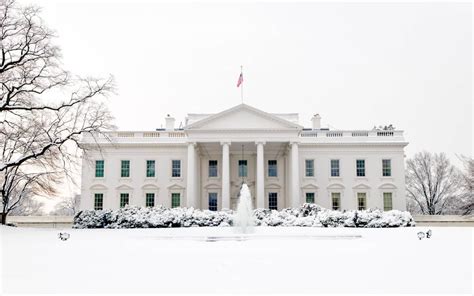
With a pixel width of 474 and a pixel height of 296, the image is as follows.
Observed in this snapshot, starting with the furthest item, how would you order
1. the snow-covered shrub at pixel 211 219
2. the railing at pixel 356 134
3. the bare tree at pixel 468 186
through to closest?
1. the railing at pixel 356 134
2. the bare tree at pixel 468 186
3. the snow-covered shrub at pixel 211 219

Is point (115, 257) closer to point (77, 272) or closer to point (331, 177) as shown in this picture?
point (77, 272)

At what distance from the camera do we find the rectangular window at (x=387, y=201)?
39469mm

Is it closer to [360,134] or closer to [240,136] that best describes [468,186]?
[360,134]

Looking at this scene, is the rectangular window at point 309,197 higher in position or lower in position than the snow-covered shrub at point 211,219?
higher

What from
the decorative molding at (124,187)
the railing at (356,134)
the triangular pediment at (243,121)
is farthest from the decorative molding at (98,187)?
the railing at (356,134)

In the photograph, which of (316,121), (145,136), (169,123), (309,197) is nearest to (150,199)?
(145,136)

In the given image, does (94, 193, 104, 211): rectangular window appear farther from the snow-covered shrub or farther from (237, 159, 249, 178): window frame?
(237, 159, 249, 178): window frame

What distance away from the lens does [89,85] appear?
84.4 feet

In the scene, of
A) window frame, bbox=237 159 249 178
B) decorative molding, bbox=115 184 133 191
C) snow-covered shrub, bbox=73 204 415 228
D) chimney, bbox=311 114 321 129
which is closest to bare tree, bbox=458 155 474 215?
snow-covered shrub, bbox=73 204 415 228

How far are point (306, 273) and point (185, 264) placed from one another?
113 inches

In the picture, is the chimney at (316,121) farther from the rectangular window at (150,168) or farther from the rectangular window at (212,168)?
the rectangular window at (150,168)

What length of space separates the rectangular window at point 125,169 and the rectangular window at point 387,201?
21.4 meters

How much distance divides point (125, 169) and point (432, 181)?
117 ft

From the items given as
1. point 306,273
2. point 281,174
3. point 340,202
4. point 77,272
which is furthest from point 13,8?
point 340,202
